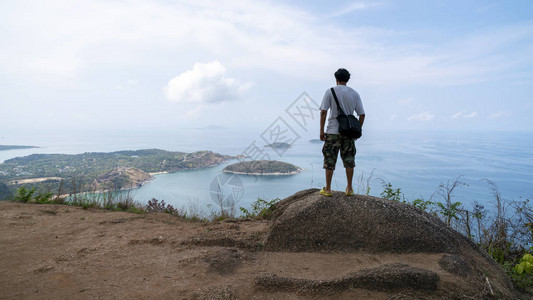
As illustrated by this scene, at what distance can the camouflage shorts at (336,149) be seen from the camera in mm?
4164

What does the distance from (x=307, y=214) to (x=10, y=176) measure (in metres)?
18.2

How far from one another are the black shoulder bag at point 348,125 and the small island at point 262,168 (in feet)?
37.7

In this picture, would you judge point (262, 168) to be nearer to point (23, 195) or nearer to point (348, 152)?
point (23, 195)

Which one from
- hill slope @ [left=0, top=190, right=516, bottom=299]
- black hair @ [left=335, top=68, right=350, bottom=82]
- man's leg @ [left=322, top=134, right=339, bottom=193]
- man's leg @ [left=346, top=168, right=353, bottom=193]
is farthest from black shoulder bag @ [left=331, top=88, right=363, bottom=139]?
hill slope @ [left=0, top=190, right=516, bottom=299]

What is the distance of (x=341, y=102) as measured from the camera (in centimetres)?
403

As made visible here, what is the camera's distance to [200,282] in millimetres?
2752

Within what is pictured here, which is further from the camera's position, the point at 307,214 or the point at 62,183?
the point at 62,183

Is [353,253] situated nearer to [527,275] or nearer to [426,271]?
[426,271]

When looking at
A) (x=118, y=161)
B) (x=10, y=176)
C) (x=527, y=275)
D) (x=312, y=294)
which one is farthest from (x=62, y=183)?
(x=118, y=161)

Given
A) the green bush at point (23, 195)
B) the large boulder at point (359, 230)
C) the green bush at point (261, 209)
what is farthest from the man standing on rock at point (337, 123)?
the green bush at point (23, 195)

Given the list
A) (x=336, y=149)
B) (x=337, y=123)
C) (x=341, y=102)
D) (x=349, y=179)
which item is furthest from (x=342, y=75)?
(x=349, y=179)

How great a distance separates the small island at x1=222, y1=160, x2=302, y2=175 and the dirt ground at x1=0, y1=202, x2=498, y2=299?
35.7 feet

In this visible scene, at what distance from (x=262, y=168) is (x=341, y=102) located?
12.9 meters

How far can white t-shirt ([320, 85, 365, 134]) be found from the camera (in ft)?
13.3
